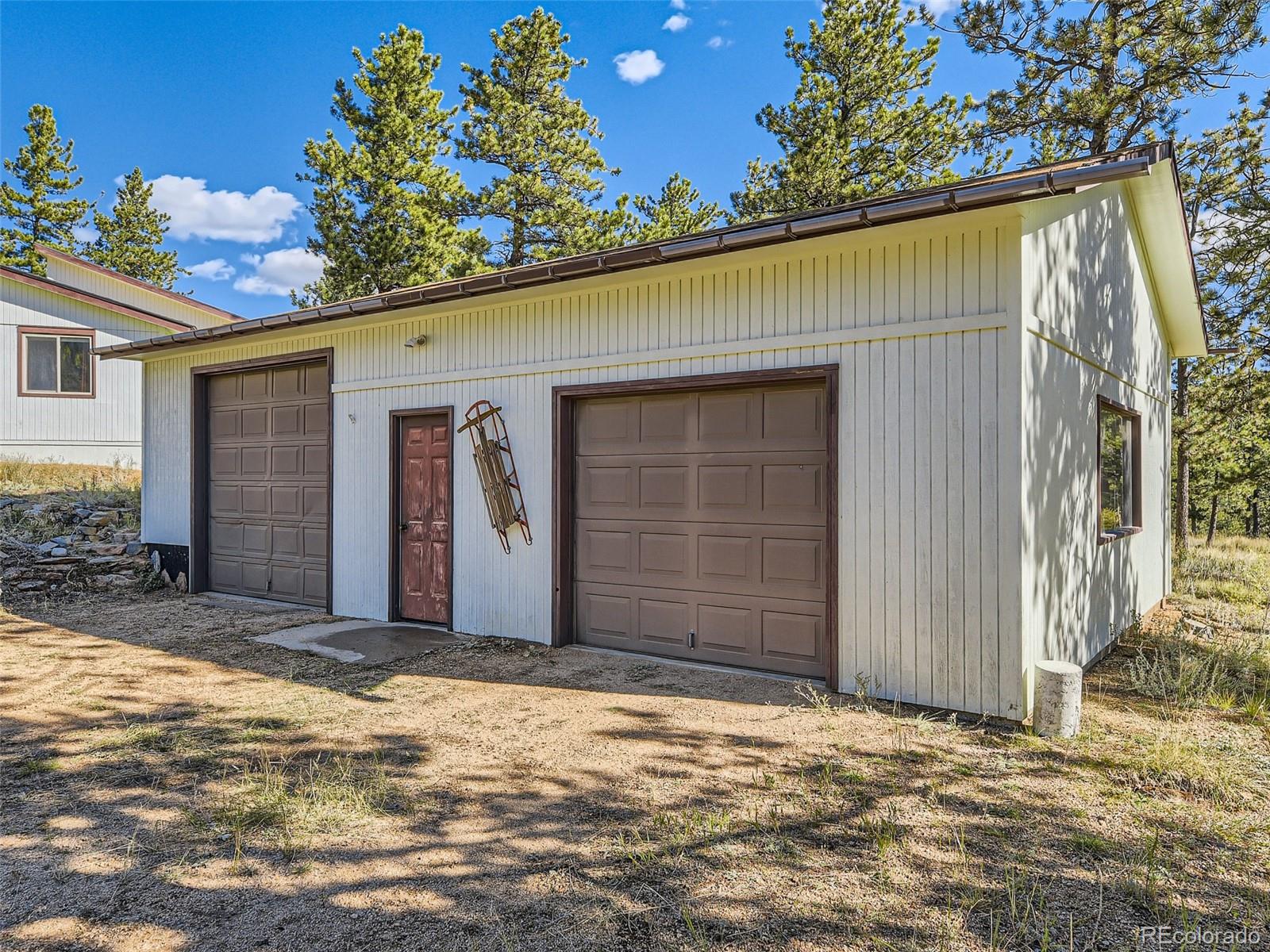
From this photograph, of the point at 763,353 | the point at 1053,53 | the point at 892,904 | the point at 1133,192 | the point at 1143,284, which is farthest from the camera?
the point at 1053,53

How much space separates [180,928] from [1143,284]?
9620 millimetres

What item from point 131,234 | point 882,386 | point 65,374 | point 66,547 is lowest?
point 66,547

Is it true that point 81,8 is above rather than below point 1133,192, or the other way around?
above

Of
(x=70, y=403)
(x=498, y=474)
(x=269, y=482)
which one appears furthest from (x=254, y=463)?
(x=70, y=403)

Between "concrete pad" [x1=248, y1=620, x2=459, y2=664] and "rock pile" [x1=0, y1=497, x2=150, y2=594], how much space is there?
3.90 meters

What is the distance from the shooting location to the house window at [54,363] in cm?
1500

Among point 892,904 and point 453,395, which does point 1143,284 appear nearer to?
point 453,395

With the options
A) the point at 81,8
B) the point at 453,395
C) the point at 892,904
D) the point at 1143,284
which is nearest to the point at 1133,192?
the point at 1143,284

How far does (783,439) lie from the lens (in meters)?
5.56

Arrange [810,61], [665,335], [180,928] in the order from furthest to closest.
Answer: [810,61] → [665,335] → [180,928]

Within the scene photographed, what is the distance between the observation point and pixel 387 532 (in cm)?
761

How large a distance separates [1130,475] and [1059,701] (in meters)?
4.60

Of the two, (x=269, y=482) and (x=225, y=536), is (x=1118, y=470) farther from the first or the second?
(x=225, y=536)

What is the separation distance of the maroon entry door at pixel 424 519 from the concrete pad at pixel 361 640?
26 cm
